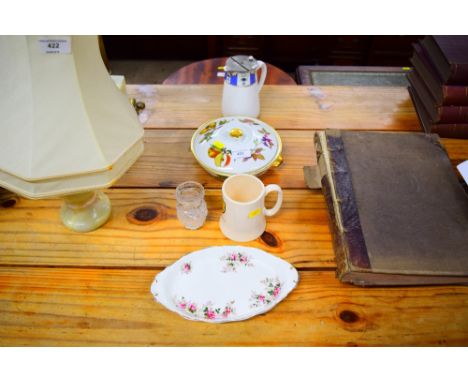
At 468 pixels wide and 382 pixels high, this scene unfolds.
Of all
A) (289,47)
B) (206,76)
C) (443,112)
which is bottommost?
(289,47)

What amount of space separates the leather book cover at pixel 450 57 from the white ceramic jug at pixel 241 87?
0.40m

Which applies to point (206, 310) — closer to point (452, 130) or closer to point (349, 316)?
point (349, 316)

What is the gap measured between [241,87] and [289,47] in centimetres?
169

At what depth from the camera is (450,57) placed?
846mm

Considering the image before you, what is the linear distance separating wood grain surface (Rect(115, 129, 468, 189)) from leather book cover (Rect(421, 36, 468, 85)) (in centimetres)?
15

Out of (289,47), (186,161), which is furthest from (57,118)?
(289,47)

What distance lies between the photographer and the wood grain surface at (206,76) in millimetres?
1534

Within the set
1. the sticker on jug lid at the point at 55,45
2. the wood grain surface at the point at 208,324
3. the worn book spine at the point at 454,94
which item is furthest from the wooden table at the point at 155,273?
the sticker on jug lid at the point at 55,45

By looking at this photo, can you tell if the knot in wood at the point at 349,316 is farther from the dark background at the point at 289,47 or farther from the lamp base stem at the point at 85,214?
the dark background at the point at 289,47

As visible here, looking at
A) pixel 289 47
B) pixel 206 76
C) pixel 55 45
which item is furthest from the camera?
pixel 289 47

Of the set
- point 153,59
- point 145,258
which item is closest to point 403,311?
point 145,258

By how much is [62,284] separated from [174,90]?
63 centimetres

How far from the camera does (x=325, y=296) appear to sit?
24.5 inches

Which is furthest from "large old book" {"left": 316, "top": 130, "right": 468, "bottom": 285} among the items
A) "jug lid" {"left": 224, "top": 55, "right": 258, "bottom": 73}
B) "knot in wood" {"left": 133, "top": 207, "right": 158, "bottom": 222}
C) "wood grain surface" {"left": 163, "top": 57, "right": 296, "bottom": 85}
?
"wood grain surface" {"left": 163, "top": 57, "right": 296, "bottom": 85}
